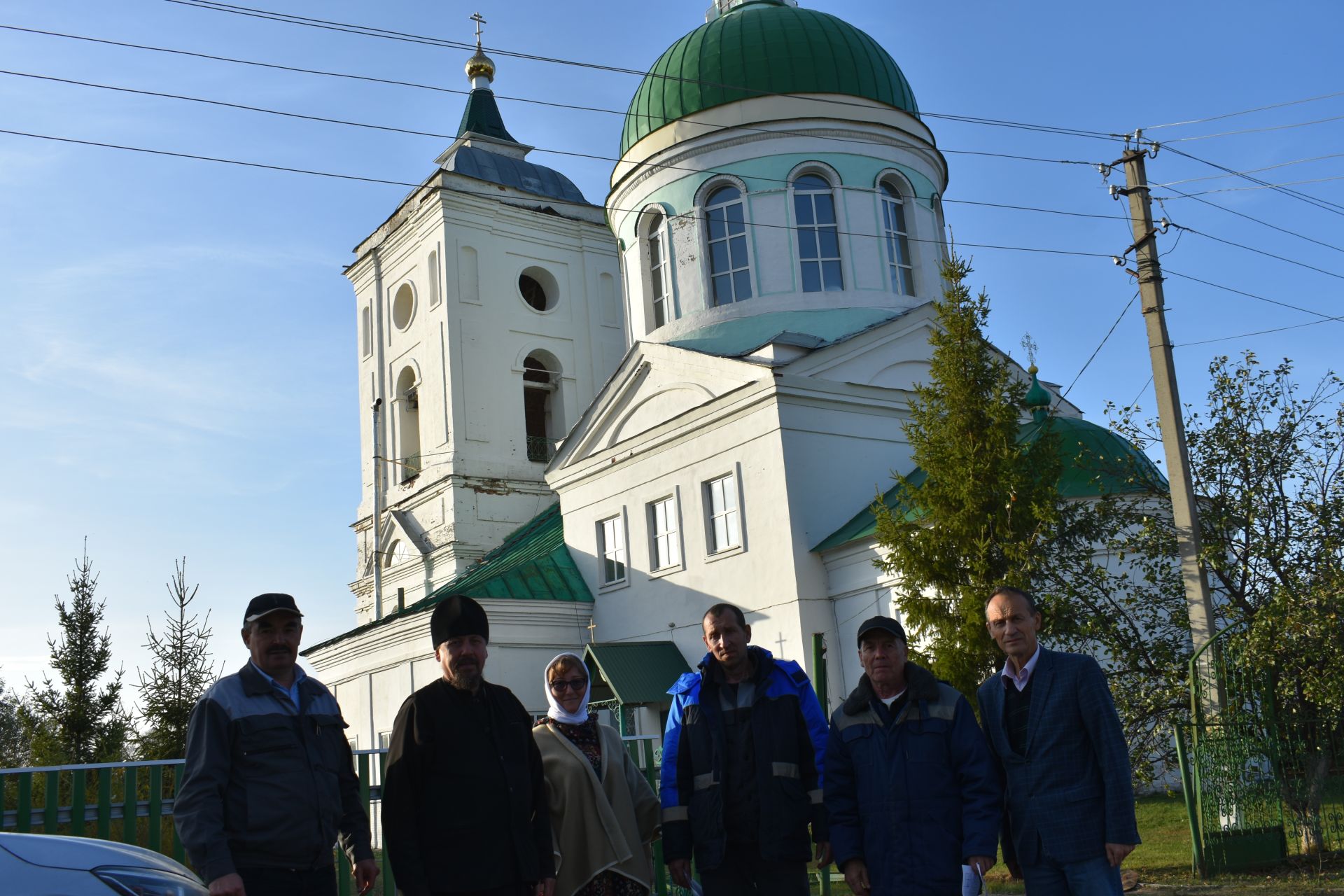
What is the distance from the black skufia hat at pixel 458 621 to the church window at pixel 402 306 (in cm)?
2520

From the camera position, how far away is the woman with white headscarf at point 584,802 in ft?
17.7

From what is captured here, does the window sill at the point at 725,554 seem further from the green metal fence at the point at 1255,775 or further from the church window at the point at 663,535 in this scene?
the green metal fence at the point at 1255,775

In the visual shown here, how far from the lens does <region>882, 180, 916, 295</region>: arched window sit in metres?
21.5

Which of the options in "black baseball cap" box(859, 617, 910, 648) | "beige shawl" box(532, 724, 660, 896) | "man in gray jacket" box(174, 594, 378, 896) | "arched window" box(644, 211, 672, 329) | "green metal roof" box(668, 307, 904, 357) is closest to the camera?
"man in gray jacket" box(174, 594, 378, 896)

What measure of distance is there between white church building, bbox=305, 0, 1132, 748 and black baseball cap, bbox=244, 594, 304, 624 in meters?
13.0

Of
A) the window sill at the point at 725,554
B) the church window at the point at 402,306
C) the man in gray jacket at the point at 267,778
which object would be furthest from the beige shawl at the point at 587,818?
the church window at the point at 402,306

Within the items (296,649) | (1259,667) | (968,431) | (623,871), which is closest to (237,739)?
(296,649)

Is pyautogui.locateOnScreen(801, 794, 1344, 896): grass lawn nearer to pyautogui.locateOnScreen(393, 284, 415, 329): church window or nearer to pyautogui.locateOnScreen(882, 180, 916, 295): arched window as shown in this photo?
pyautogui.locateOnScreen(882, 180, 916, 295): arched window

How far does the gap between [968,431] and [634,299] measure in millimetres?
10561

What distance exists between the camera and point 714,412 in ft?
63.3

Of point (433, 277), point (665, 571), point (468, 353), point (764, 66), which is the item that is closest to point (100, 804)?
point (665, 571)

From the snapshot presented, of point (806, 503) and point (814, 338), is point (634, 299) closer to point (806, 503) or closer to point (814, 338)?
point (814, 338)

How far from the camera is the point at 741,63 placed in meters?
21.8

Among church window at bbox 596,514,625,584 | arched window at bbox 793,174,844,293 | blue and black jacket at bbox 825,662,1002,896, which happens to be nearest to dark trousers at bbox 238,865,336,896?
blue and black jacket at bbox 825,662,1002,896
